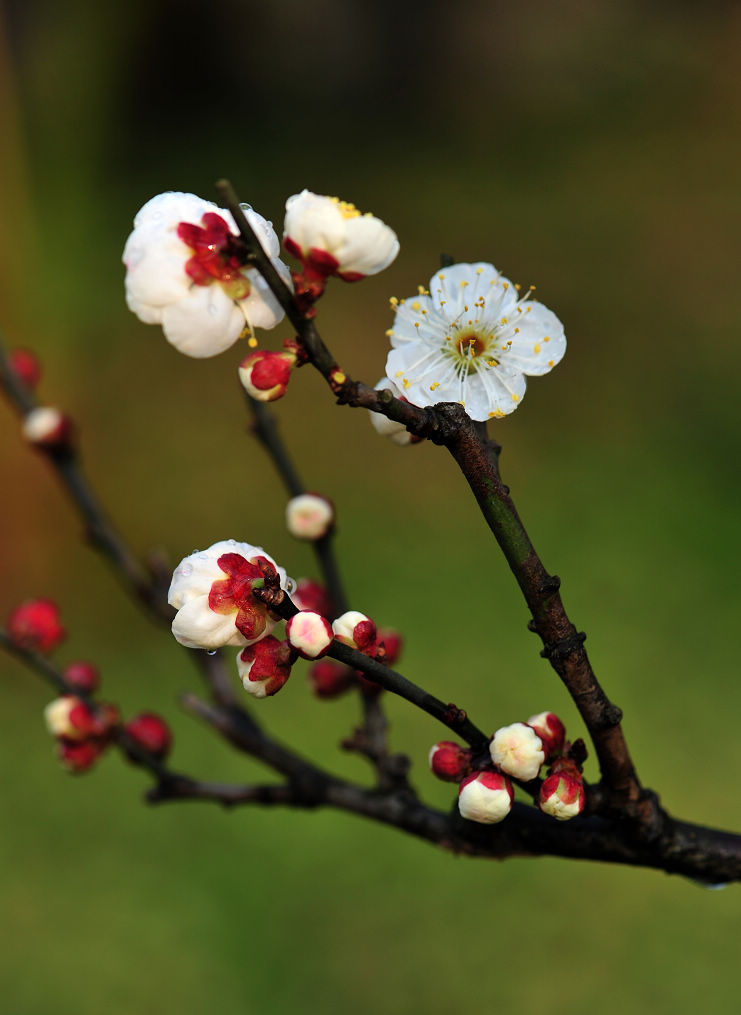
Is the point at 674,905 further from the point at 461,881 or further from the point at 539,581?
the point at 539,581

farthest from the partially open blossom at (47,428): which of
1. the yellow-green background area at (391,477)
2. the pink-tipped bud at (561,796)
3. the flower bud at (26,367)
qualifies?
the yellow-green background area at (391,477)

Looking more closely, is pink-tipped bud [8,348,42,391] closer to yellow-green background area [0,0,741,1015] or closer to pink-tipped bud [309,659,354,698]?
pink-tipped bud [309,659,354,698]

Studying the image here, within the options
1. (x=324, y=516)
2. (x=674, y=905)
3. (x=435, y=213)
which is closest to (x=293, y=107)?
(x=435, y=213)

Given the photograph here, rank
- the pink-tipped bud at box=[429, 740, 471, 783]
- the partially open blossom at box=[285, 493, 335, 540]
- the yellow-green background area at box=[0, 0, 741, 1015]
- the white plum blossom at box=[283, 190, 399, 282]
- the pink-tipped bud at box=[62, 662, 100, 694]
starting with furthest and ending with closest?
the yellow-green background area at box=[0, 0, 741, 1015]
the pink-tipped bud at box=[62, 662, 100, 694]
the partially open blossom at box=[285, 493, 335, 540]
the pink-tipped bud at box=[429, 740, 471, 783]
the white plum blossom at box=[283, 190, 399, 282]

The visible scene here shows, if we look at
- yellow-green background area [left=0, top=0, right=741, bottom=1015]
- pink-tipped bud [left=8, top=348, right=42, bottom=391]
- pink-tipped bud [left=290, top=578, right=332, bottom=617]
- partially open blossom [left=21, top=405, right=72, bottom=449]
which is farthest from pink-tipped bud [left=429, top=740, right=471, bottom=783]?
yellow-green background area [left=0, top=0, right=741, bottom=1015]

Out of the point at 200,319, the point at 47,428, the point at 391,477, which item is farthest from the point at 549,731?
the point at 391,477

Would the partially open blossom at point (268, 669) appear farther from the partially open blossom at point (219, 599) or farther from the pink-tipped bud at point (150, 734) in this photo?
the pink-tipped bud at point (150, 734)
